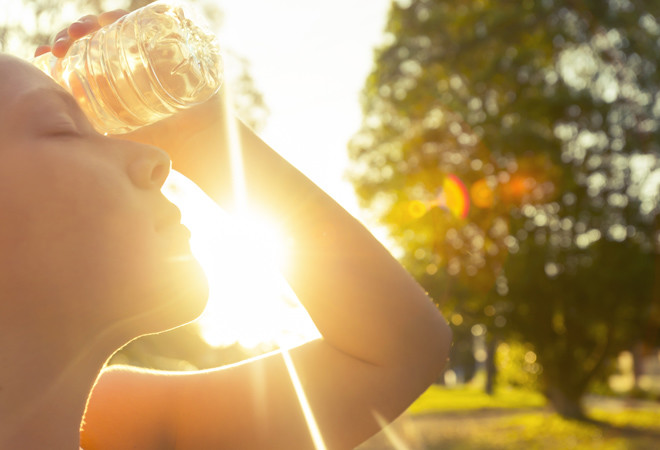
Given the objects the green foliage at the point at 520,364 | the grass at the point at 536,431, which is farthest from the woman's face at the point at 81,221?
the green foliage at the point at 520,364

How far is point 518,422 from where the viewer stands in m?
20.5

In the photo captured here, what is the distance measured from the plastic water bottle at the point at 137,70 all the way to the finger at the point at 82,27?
0.34 ft

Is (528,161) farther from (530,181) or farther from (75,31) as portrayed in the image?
(75,31)

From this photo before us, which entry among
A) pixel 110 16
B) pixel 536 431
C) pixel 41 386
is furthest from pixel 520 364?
pixel 41 386

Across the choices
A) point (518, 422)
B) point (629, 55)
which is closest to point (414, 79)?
point (629, 55)

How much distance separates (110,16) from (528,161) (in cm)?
1592

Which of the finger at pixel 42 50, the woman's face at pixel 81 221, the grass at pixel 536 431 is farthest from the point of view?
the grass at pixel 536 431

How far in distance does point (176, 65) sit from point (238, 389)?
0.90 meters

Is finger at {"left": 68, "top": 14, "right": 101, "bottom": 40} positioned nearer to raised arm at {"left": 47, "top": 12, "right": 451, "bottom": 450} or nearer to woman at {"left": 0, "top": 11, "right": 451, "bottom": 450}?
woman at {"left": 0, "top": 11, "right": 451, "bottom": 450}

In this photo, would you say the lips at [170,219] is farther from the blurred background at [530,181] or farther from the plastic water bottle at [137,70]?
the blurred background at [530,181]

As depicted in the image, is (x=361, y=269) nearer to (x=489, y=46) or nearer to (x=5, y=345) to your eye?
(x=5, y=345)

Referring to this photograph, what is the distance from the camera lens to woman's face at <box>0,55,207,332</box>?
1144 millimetres

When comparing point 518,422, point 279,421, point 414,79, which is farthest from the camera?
point 518,422

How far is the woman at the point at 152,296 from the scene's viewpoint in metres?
1.15
